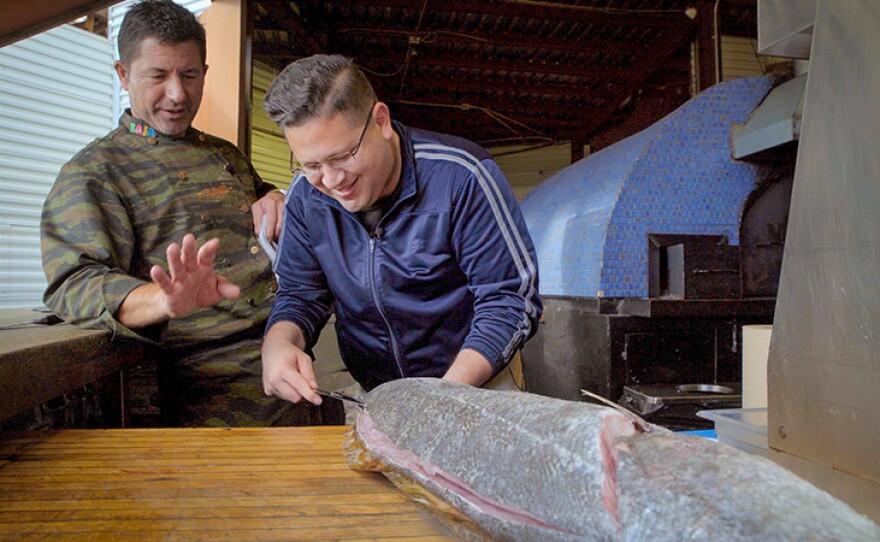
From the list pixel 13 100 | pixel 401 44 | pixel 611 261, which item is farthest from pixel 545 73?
pixel 13 100

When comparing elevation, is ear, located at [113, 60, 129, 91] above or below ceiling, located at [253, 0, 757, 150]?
below

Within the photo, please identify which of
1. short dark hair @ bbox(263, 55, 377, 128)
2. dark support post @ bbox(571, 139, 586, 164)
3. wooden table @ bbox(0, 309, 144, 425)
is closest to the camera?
wooden table @ bbox(0, 309, 144, 425)

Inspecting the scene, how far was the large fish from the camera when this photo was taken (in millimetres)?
813

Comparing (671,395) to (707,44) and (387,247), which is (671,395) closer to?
(387,247)

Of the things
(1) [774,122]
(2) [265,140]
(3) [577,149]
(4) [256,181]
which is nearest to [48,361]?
(4) [256,181]

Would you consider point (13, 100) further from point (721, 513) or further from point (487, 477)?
point (721, 513)

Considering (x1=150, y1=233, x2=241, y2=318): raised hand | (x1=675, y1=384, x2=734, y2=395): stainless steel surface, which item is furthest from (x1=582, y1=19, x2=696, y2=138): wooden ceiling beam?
(x1=150, y1=233, x2=241, y2=318): raised hand

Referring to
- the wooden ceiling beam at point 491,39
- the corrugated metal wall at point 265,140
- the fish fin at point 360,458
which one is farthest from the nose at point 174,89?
the corrugated metal wall at point 265,140

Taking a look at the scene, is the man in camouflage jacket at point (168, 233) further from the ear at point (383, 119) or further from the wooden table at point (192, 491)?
the ear at point (383, 119)

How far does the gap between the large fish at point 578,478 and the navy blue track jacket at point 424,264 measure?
81 cm

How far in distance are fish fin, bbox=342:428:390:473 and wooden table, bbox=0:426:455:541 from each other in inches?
1.0

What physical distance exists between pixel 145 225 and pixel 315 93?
3.81 feet

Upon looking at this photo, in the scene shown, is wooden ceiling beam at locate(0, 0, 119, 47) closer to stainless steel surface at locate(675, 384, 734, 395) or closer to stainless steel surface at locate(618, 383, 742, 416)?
stainless steel surface at locate(618, 383, 742, 416)

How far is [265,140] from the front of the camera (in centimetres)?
875
